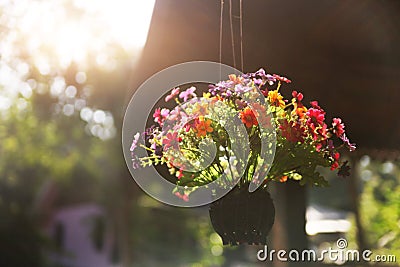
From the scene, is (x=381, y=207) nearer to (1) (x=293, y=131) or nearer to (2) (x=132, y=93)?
(2) (x=132, y=93)

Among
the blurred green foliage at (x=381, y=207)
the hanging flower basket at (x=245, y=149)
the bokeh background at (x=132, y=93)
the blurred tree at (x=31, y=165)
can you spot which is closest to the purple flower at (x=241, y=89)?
the hanging flower basket at (x=245, y=149)

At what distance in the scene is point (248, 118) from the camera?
1031 millimetres

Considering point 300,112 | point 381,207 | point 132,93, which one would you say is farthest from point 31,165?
point 300,112

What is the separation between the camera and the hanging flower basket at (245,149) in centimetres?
105

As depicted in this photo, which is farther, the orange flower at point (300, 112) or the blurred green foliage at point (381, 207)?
the blurred green foliage at point (381, 207)

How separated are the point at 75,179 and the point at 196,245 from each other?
2.08 meters

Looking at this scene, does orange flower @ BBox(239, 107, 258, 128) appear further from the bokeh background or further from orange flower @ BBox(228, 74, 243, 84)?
the bokeh background

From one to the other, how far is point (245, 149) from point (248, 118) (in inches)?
2.5

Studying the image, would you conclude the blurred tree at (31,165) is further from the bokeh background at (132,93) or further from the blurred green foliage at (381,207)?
the blurred green foliage at (381,207)

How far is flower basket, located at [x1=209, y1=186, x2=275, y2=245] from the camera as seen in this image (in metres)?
1.04

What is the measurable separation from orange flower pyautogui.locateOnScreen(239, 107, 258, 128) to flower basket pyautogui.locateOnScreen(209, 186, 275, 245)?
5.1 inches

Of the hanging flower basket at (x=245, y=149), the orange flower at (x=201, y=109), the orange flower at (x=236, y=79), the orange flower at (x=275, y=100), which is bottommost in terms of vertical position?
the hanging flower basket at (x=245, y=149)

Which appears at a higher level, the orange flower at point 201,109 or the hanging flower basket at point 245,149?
the orange flower at point 201,109

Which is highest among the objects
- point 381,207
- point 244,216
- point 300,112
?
point 300,112
